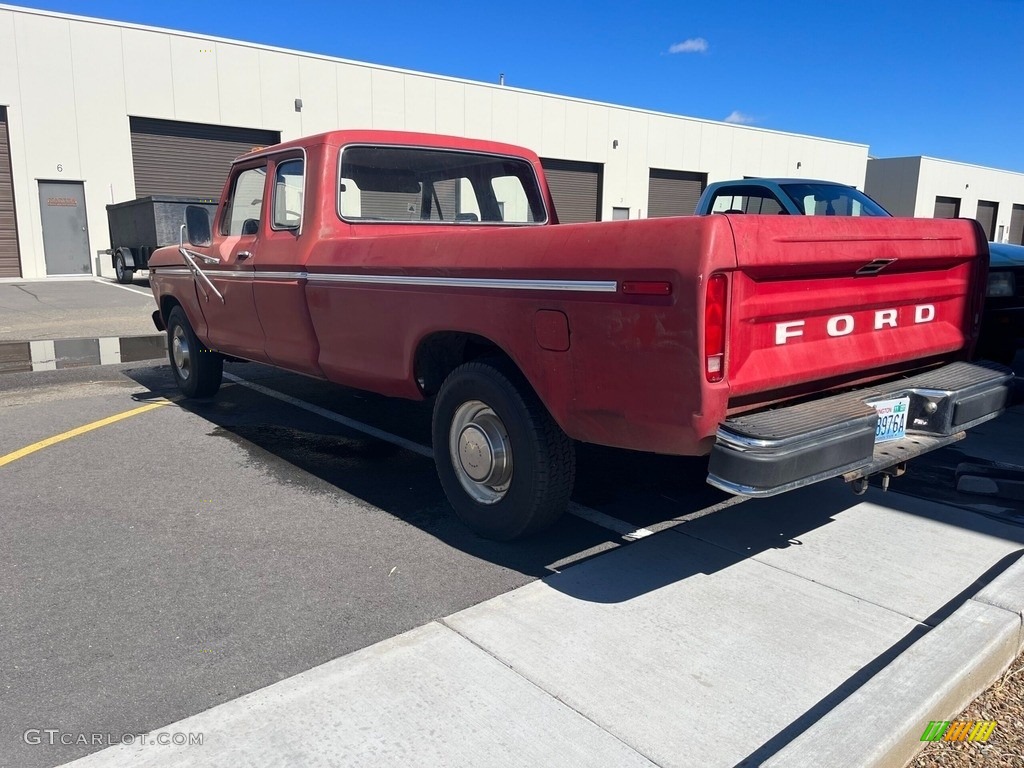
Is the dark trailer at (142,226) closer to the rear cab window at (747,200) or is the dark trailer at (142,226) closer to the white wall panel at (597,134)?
the rear cab window at (747,200)

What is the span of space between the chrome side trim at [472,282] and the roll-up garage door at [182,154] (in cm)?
1844

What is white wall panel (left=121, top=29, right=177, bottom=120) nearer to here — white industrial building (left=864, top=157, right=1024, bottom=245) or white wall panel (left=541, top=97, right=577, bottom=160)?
white wall panel (left=541, top=97, right=577, bottom=160)

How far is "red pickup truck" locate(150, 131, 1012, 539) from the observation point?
273cm

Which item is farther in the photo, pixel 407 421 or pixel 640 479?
pixel 407 421

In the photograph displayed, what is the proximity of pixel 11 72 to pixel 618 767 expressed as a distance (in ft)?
74.3

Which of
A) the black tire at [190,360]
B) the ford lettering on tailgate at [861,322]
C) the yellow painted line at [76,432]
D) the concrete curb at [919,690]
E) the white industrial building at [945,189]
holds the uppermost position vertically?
the white industrial building at [945,189]

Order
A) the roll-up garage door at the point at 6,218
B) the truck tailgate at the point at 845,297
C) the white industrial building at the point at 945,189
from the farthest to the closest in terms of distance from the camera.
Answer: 1. the white industrial building at the point at 945,189
2. the roll-up garage door at the point at 6,218
3. the truck tailgate at the point at 845,297

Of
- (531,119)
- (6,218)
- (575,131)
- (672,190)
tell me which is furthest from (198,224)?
(672,190)

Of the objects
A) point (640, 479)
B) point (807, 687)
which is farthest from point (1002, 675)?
point (640, 479)

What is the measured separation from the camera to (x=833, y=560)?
3617 mm

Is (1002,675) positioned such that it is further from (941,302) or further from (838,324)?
(941,302)

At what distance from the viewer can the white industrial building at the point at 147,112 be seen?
1927cm

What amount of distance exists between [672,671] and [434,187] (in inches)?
144

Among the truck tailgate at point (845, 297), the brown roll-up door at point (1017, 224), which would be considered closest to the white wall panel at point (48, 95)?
the truck tailgate at point (845, 297)
